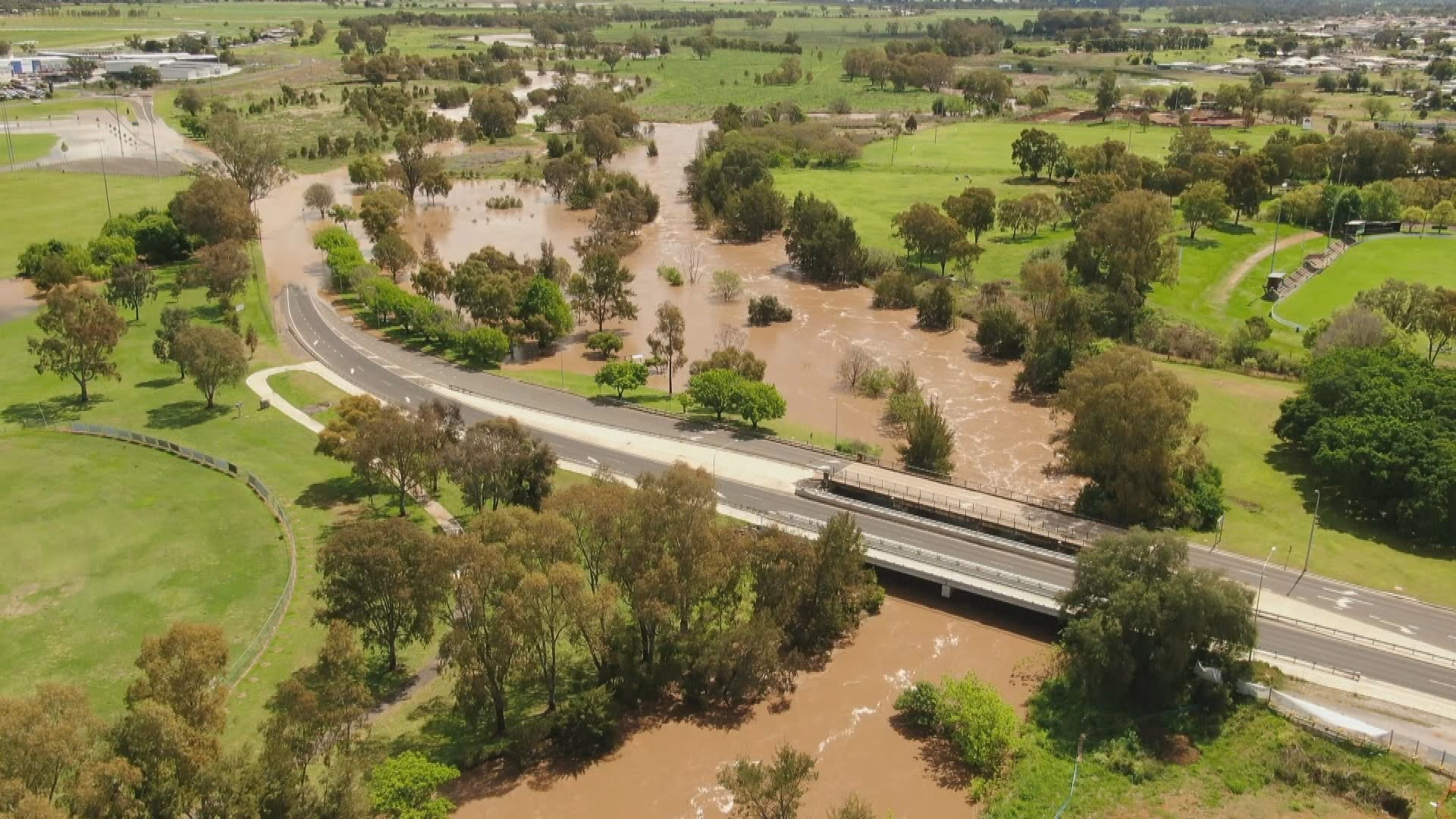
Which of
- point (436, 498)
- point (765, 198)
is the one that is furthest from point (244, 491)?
point (765, 198)

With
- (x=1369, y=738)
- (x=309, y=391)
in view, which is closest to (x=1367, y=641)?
(x=1369, y=738)

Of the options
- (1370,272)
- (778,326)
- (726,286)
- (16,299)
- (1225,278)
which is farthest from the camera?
(1225,278)

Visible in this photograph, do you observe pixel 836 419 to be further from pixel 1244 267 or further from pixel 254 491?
pixel 1244 267

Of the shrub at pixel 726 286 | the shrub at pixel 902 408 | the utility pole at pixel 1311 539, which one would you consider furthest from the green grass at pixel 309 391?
the utility pole at pixel 1311 539

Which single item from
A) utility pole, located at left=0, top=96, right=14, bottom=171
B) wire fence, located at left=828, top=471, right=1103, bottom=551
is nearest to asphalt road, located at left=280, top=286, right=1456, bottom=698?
wire fence, located at left=828, top=471, right=1103, bottom=551

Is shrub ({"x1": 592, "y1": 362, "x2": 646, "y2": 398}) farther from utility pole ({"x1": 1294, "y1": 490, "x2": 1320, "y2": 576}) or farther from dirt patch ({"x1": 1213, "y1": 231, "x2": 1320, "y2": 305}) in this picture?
dirt patch ({"x1": 1213, "y1": 231, "x2": 1320, "y2": 305})

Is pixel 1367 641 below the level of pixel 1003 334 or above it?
below
